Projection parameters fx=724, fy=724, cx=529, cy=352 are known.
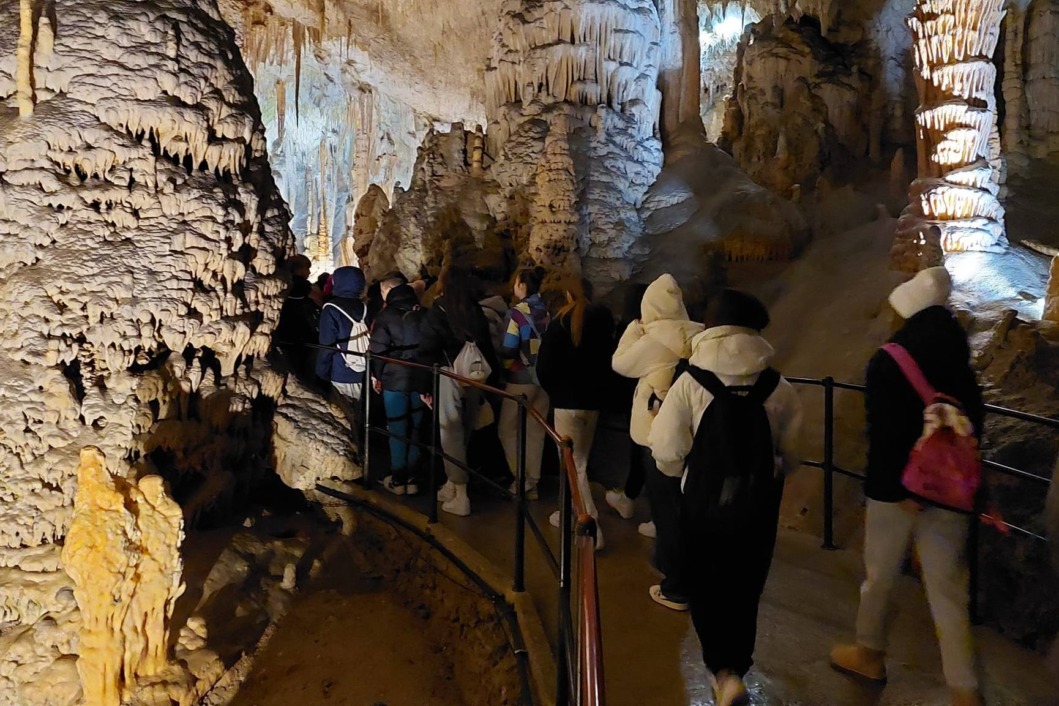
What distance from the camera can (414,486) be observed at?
5.34m

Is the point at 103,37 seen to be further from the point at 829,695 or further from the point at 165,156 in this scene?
the point at 829,695

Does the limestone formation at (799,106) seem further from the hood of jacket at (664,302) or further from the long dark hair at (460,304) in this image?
the hood of jacket at (664,302)

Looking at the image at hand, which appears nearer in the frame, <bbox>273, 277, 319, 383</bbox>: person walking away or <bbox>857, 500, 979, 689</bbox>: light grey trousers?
<bbox>857, 500, 979, 689</bbox>: light grey trousers

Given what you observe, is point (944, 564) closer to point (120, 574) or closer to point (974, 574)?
point (974, 574)

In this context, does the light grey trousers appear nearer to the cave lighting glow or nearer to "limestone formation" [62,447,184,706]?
"limestone formation" [62,447,184,706]

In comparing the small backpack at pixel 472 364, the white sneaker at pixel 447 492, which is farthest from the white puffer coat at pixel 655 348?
the white sneaker at pixel 447 492

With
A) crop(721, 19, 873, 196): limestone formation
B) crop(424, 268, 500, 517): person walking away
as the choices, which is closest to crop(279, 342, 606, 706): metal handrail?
crop(424, 268, 500, 517): person walking away

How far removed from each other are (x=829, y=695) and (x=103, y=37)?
5.47m

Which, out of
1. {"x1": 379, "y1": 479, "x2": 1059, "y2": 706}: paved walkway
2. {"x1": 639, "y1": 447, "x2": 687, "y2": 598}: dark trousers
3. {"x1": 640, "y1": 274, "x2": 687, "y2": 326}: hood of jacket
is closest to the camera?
{"x1": 379, "y1": 479, "x2": 1059, "y2": 706}: paved walkway

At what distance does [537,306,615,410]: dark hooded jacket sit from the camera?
157 inches

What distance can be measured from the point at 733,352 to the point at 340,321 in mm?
3904

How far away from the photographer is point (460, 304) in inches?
194

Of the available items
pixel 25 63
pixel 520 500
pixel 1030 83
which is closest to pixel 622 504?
pixel 520 500

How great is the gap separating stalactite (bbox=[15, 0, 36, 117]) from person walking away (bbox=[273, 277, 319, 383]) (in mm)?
2179
